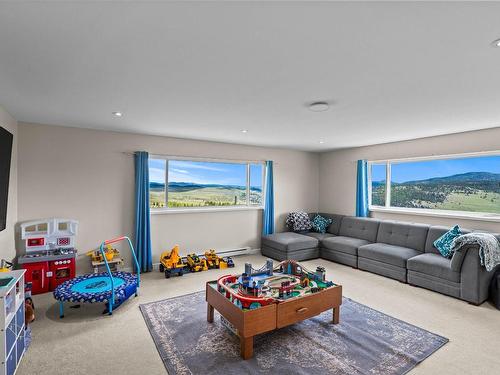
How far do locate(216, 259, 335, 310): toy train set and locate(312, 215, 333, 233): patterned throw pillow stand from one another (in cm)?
280

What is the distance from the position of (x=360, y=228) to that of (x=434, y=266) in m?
1.74

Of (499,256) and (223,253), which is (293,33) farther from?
(223,253)

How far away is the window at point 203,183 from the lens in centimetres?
490

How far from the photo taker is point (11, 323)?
2049 millimetres

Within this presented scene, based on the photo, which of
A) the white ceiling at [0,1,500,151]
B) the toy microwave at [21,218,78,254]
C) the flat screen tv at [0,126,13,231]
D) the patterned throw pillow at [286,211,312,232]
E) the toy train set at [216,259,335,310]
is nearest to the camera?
the white ceiling at [0,1,500,151]

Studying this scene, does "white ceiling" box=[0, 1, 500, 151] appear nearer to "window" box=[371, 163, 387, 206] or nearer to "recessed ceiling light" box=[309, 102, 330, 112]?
"recessed ceiling light" box=[309, 102, 330, 112]

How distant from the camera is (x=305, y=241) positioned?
5.29 meters

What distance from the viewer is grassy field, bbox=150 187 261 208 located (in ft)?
16.1

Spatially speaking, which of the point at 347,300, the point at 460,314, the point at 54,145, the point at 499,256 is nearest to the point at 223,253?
the point at 347,300

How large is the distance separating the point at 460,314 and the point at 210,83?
12.0 ft

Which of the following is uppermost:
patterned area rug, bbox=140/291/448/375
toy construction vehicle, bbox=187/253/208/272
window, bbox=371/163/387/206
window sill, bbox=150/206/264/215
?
window, bbox=371/163/387/206

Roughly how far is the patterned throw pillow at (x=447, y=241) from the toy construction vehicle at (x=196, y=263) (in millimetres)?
3670

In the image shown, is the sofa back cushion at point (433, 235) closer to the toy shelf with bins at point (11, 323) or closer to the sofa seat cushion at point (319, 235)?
the sofa seat cushion at point (319, 235)

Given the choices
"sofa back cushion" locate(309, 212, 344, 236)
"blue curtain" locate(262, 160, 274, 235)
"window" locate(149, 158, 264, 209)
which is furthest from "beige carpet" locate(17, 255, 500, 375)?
"blue curtain" locate(262, 160, 274, 235)
